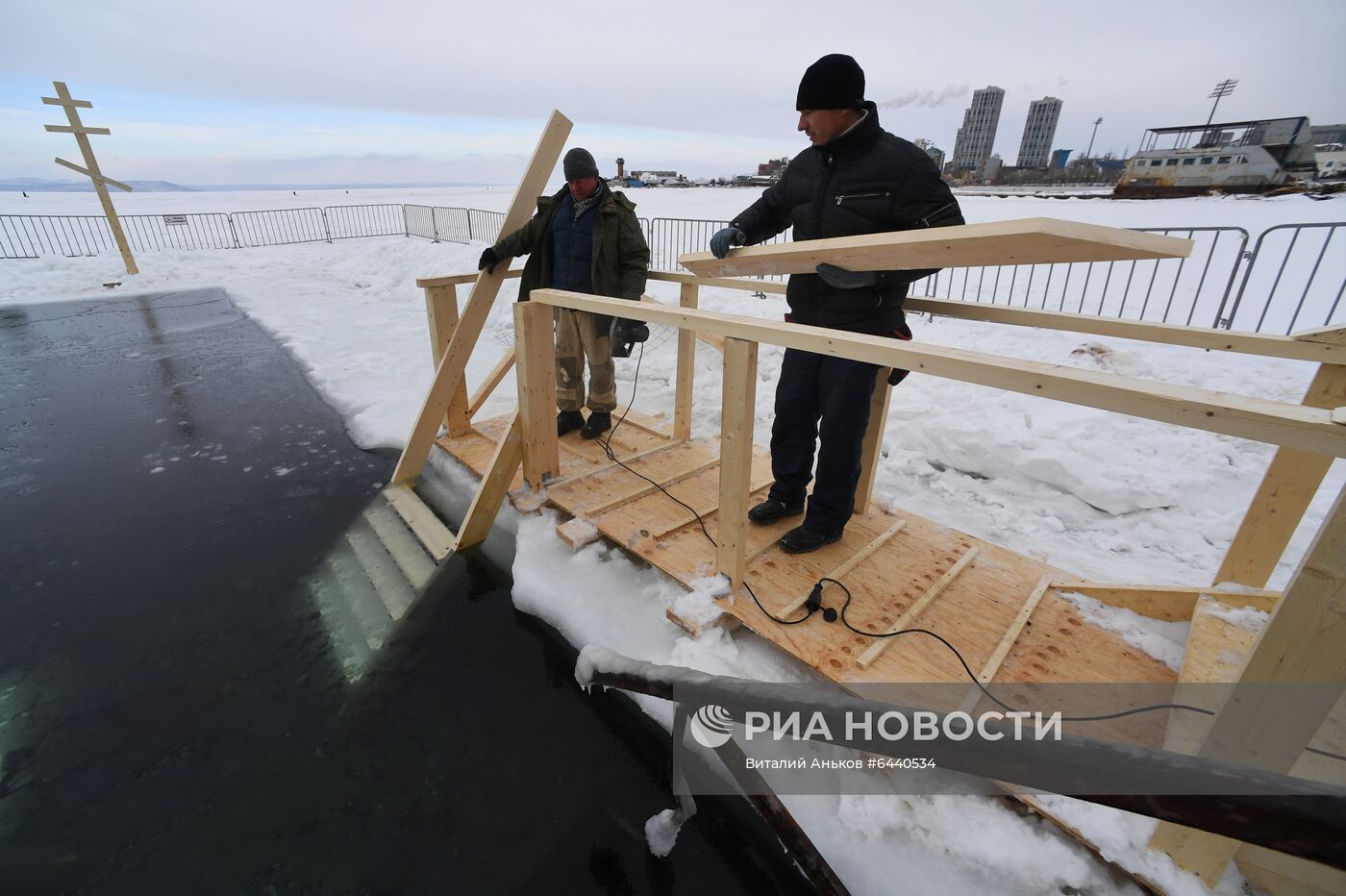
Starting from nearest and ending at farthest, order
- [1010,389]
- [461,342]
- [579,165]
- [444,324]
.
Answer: [1010,389]
[579,165]
[461,342]
[444,324]

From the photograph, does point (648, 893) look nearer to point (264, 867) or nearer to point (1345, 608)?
point (264, 867)

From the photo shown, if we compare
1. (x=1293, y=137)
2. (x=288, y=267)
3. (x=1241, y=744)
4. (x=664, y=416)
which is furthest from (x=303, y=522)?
(x=1293, y=137)

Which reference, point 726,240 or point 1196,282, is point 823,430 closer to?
point 726,240

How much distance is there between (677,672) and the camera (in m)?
1.39

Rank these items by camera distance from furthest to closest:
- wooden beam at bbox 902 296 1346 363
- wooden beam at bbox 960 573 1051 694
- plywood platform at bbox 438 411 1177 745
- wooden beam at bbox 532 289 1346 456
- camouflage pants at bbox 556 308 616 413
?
camouflage pants at bbox 556 308 616 413 → plywood platform at bbox 438 411 1177 745 → wooden beam at bbox 960 573 1051 694 → wooden beam at bbox 902 296 1346 363 → wooden beam at bbox 532 289 1346 456

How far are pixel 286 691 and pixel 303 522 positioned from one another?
1.38 meters

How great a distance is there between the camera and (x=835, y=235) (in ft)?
7.66

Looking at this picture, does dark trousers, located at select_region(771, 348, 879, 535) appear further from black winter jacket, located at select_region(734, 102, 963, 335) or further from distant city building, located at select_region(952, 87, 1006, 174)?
distant city building, located at select_region(952, 87, 1006, 174)

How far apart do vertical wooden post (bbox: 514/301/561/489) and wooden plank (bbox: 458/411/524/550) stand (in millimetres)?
72

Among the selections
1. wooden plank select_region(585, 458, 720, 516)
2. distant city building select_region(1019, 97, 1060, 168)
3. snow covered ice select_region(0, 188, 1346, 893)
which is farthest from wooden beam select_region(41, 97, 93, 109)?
distant city building select_region(1019, 97, 1060, 168)

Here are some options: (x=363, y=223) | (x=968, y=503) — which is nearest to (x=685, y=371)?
A: (x=968, y=503)

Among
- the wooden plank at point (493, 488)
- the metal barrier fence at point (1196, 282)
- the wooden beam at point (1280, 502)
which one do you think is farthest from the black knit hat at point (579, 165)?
the wooden beam at point (1280, 502)

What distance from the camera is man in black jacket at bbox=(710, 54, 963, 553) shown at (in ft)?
7.08

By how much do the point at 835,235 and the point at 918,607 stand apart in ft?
5.10
